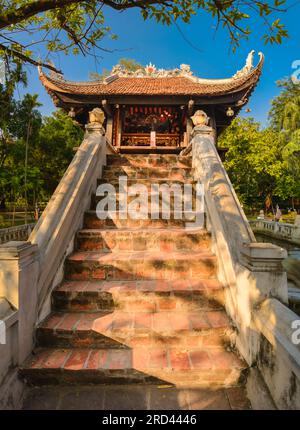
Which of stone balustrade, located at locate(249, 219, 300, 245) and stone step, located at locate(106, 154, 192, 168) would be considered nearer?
stone step, located at locate(106, 154, 192, 168)

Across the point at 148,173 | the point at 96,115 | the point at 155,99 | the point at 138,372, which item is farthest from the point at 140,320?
the point at 155,99

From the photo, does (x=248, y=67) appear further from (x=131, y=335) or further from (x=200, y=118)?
(x=131, y=335)

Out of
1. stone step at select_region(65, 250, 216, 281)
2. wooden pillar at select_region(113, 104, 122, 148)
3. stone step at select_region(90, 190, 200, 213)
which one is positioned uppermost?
wooden pillar at select_region(113, 104, 122, 148)

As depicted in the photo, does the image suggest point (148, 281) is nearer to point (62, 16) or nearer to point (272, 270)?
point (272, 270)

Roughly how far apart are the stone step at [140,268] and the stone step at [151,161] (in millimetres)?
2847

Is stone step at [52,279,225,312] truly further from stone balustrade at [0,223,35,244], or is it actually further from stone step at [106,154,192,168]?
stone balustrade at [0,223,35,244]

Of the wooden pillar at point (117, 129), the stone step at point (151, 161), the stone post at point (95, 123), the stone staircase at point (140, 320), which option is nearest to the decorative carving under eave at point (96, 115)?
the stone post at point (95, 123)

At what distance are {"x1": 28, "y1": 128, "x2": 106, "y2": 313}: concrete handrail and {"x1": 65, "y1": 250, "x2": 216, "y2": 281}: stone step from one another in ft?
0.81

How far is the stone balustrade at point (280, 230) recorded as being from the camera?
11402 millimetres

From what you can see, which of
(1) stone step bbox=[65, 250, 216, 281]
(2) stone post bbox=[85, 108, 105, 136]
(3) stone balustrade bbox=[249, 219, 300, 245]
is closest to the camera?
(1) stone step bbox=[65, 250, 216, 281]

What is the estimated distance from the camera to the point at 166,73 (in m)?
12.0

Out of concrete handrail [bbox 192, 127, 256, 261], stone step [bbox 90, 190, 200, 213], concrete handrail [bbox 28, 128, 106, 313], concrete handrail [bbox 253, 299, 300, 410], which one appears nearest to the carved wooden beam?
concrete handrail [bbox 28, 128, 106, 313]

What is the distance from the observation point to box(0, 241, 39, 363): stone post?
168 centimetres

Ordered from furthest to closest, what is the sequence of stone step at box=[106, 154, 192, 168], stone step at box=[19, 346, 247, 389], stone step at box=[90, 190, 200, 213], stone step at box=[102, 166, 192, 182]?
stone step at box=[106, 154, 192, 168] < stone step at box=[102, 166, 192, 182] < stone step at box=[90, 190, 200, 213] < stone step at box=[19, 346, 247, 389]
